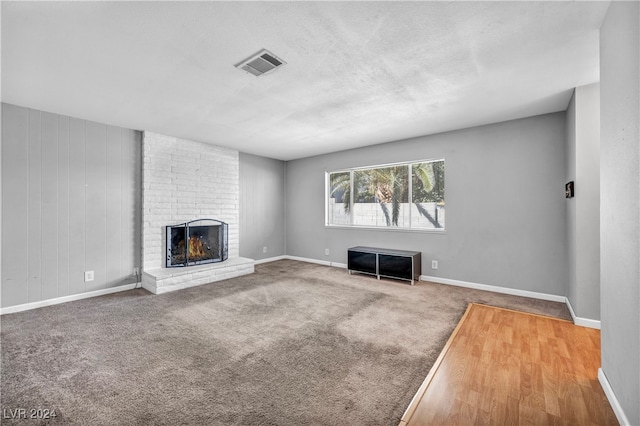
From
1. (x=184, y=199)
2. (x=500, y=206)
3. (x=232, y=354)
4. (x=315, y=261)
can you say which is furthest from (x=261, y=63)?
(x=315, y=261)

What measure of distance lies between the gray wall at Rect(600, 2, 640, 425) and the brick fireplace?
4.63 meters

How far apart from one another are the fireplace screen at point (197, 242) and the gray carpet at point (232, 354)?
859 millimetres

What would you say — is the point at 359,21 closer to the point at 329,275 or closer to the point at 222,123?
the point at 222,123

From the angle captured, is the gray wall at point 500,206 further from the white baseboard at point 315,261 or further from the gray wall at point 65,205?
the gray wall at point 65,205

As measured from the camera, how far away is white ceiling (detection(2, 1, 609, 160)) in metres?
1.76

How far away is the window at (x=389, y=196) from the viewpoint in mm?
4691

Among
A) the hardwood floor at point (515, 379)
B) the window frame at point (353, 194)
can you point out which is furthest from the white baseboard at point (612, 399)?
the window frame at point (353, 194)

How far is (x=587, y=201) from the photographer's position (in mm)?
2768

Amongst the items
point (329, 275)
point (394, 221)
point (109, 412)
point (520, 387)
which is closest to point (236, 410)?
point (109, 412)

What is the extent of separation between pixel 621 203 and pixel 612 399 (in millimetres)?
1206

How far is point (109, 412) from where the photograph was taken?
64.2 inches

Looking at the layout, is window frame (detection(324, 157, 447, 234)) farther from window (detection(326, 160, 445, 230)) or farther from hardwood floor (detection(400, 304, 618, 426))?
hardwood floor (detection(400, 304, 618, 426))

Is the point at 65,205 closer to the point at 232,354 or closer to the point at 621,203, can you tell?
the point at 232,354

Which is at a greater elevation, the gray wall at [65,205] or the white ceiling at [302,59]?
the white ceiling at [302,59]
